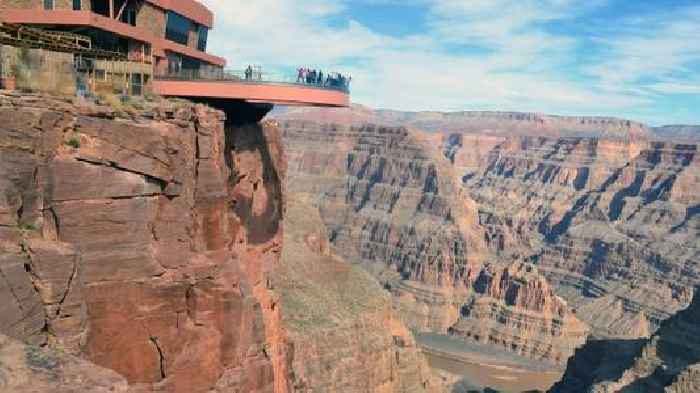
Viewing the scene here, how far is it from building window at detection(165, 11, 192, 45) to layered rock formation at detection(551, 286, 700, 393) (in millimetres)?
58831

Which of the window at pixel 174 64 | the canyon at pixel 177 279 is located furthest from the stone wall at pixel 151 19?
the canyon at pixel 177 279

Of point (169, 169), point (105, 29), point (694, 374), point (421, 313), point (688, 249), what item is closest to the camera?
point (169, 169)

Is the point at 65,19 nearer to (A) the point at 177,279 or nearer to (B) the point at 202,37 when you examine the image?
(A) the point at 177,279

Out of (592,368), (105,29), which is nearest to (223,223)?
(105,29)

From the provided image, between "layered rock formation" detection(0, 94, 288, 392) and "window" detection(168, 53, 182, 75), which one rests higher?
"window" detection(168, 53, 182, 75)

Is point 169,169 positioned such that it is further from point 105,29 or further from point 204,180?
point 105,29

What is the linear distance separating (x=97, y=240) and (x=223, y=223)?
271 inches

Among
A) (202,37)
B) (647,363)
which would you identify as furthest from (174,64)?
(647,363)

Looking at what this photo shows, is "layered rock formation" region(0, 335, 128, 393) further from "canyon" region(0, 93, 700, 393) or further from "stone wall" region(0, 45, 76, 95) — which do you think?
"stone wall" region(0, 45, 76, 95)

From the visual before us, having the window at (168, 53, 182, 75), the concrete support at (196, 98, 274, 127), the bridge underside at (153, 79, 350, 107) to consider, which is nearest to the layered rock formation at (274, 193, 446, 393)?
the concrete support at (196, 98, 274, 127)

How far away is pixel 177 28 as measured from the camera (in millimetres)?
43188

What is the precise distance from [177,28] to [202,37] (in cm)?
638

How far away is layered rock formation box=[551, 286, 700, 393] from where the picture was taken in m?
73.9

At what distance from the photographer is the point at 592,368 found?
94438 mm
